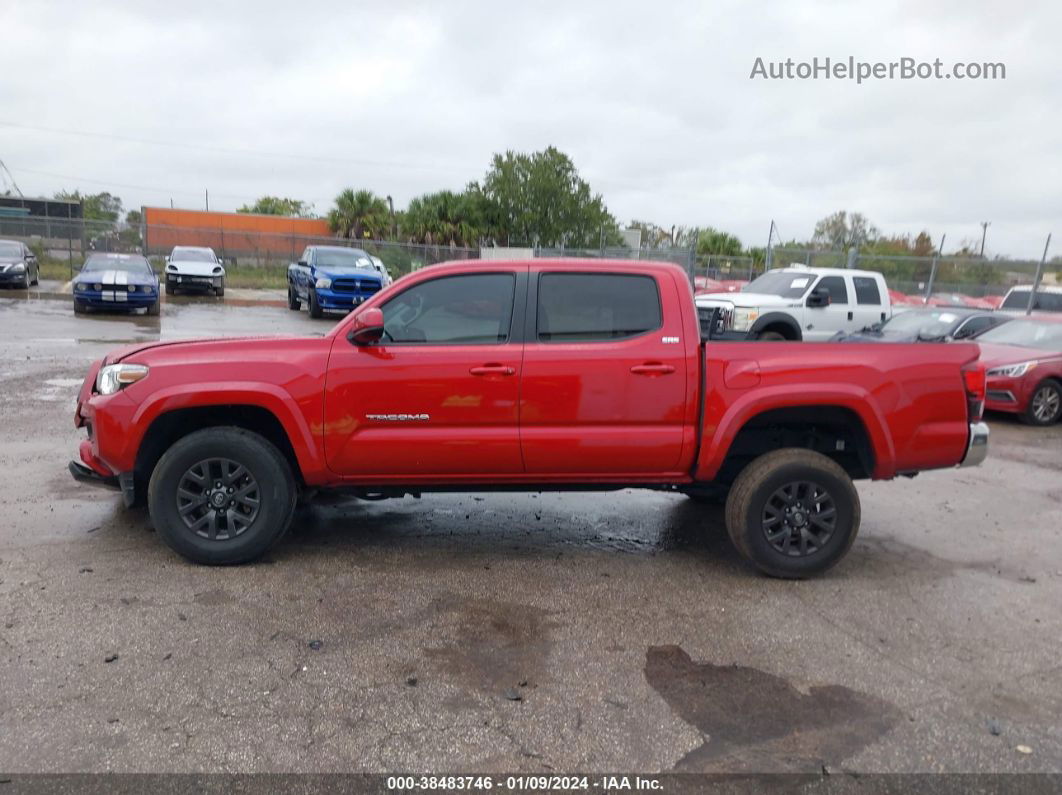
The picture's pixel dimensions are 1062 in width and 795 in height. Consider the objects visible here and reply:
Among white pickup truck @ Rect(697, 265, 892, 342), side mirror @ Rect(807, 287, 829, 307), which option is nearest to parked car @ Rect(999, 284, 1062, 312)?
white pickup truck @ Rect(697, 265, 892, 342)

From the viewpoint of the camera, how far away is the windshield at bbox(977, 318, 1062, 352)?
10820 mm

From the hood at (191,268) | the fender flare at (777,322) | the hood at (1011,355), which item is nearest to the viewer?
the hood at (1011,355)

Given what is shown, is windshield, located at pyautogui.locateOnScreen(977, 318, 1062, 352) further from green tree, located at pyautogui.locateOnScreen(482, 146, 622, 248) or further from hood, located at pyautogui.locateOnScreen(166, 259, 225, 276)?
green tree, located at pyautogui.locateOnScreen(482, 146, 622, 248)

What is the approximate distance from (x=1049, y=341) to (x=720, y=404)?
8.65 meters

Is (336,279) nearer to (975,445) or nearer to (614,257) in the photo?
(614,257)

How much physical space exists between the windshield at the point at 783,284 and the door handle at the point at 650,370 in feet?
31.9

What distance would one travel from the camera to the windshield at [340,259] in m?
20.4

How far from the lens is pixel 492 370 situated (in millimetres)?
4574

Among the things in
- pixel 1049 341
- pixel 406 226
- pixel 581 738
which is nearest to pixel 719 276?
pixel 1049 341

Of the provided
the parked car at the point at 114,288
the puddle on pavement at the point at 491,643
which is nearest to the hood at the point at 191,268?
the parked car at the point at 114,288

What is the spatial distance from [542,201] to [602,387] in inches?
1808

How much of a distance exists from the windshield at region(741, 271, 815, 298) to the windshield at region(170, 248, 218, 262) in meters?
17.6

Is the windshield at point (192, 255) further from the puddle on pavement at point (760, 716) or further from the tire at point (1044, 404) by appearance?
the puddle on pavement at point (760, 716)

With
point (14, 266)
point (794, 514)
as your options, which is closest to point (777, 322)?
point (794, 514)
